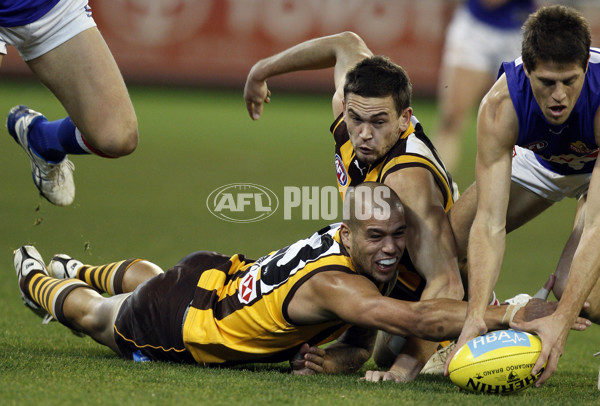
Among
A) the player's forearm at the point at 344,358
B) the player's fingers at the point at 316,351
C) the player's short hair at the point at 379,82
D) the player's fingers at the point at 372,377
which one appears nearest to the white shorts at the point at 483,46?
the player's short hair at the point at 379,82

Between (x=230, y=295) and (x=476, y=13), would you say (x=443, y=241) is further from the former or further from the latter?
(x=476, y=13)

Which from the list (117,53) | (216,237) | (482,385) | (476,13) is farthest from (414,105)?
(482,385)

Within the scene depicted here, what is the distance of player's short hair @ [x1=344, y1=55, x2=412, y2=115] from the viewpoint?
4.65 m

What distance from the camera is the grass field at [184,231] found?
3.82m

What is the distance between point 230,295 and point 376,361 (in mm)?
990

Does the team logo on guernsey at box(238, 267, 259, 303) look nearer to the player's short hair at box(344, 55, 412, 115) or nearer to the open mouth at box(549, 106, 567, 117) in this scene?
the player's short hair at box(344, 55, 412, 115)

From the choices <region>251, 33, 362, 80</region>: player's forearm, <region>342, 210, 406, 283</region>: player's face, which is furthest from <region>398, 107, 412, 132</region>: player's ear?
<region>251, 33, 362, 80</region>: player's forearm

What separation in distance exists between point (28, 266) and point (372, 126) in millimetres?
2242

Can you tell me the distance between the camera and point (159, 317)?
4578 millimetres

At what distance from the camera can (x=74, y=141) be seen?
5465mm

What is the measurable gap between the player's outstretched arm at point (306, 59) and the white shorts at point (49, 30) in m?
1.31

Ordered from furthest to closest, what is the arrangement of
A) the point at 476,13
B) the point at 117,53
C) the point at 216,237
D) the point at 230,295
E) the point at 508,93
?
1. the point at 117,53
2. the point at 476,13
3. the point at 216,237
4. the point at 230,295
5. the point at 508,93

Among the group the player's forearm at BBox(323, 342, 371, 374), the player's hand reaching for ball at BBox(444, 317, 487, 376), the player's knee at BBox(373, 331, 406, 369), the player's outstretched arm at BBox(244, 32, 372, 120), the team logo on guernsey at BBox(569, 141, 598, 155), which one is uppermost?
the player's outstretched arm at BBox(244, 32, 372, 120)

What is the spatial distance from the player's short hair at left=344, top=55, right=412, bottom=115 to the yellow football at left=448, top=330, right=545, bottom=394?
1.36 meters
